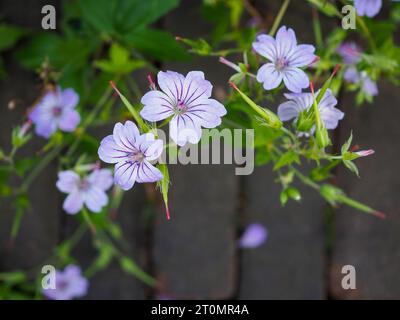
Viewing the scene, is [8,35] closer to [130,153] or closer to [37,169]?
[37,169]

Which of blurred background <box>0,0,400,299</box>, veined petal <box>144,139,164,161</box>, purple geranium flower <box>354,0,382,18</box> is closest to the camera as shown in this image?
veined petal <box>144,139,164,161</box>

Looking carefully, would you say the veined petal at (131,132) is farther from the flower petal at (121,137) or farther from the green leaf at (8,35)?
the green leaf at (8,35)

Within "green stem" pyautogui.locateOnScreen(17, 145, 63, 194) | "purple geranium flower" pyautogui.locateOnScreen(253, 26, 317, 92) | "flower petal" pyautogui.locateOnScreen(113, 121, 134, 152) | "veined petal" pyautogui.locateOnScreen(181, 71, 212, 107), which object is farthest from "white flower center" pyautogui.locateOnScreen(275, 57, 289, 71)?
"green stem" pyautogui.locateOnScreen(17, 145, 63, 194)

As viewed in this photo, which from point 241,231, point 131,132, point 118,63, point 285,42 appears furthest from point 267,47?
point 241,231

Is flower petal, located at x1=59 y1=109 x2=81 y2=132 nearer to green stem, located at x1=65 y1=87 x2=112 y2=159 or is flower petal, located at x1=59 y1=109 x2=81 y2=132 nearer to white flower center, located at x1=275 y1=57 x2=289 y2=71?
→ green stem, located at x1=65 y1=87 x2=112 y2=159

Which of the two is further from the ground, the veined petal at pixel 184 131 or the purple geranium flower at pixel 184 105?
the purple geranium flower at pixel 184 105

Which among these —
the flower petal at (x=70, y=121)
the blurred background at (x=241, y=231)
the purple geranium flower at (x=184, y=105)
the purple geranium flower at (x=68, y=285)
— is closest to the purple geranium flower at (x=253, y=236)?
the blurred background at (x=241, y=231)

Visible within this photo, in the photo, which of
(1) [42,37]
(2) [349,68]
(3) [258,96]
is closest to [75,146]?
(1) [42,37]

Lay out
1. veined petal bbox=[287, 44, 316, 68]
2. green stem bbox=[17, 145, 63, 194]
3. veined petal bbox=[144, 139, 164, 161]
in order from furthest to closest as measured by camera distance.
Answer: green stem bbox=[17, 145, 63, 194], veined petal bbox=[287, 44, 316, 68], veined petal bbox=[144, 139, 164, 161]
